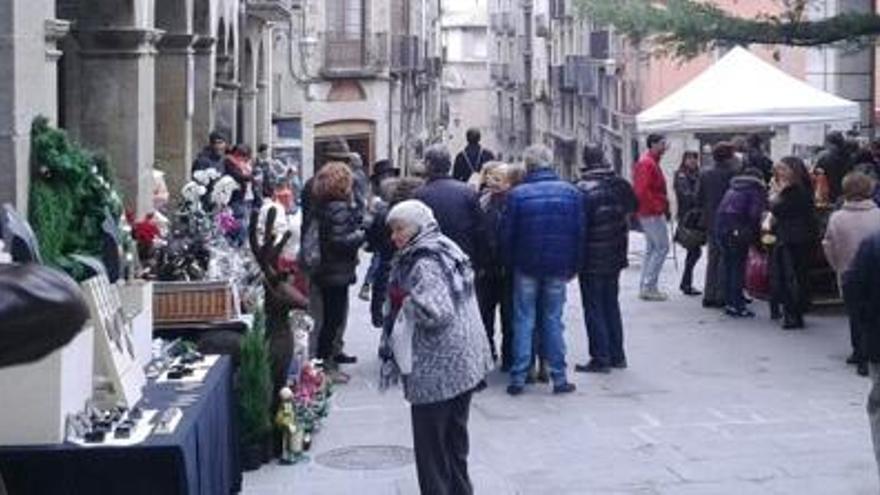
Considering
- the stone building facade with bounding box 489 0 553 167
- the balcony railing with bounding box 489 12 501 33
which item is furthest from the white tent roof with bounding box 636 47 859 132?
the balcony railing with bounding box 489 12 501 33

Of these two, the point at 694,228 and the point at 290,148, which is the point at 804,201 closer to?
the point at 694,228

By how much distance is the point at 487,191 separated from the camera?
1066 cm

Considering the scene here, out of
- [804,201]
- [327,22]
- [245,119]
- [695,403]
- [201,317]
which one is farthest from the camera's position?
[327,22]

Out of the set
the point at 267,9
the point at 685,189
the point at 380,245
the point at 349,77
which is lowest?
Result: the point at 380,245

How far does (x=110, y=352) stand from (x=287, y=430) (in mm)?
2475

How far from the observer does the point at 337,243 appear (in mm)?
9977

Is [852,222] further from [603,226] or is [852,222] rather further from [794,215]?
[794,215]

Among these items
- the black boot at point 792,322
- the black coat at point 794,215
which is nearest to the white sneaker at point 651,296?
the black boot at point 792,322

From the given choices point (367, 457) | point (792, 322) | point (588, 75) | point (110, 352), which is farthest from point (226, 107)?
point (588, 75)

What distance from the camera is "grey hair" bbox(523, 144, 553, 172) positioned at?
965 cm

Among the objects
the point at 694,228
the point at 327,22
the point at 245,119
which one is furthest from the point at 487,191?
the point at 327,22

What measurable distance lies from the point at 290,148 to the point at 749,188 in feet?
56.0

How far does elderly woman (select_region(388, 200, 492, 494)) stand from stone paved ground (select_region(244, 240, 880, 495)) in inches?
34.1

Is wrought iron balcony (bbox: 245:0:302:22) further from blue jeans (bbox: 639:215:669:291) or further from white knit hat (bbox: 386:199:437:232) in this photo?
white knit hat (bbox: 386:199:437:232)
